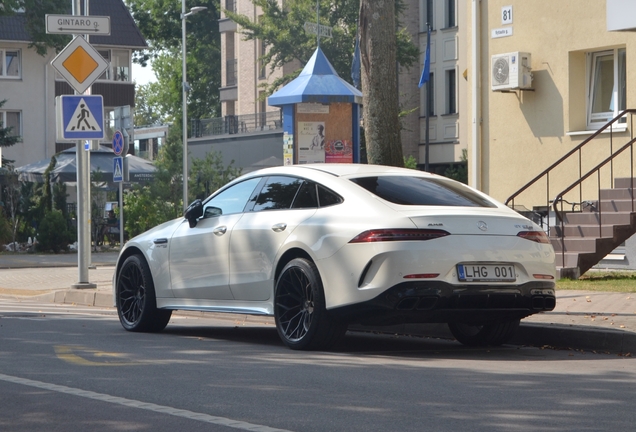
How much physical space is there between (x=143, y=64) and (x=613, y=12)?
6575 centimetres

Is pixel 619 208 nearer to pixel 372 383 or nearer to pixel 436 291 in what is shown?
pixel 436 291

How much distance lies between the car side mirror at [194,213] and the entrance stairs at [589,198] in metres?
6.50

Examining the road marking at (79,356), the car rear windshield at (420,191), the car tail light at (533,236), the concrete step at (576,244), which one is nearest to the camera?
the road marking at (79,356)

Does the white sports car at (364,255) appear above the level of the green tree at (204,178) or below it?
below

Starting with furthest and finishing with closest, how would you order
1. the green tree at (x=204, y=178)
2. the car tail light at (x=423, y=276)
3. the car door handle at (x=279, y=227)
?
the green tree at (x=204, y=178), the car door handle at (x=279, y=227), the car tail light at (x=423, y=276)

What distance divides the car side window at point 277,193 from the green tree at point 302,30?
40.1 m

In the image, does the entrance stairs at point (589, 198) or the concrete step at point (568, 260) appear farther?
the entrance stairs at point (589, 198)

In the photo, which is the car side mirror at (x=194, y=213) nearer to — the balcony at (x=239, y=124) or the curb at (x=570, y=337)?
the curb at (x=570, y=337)

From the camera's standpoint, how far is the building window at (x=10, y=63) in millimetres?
55181

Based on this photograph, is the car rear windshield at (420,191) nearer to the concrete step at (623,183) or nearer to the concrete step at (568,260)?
the concrete step at (568,260)

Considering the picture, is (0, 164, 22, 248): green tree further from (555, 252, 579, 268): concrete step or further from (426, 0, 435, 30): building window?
(426, 0, 435, 30): building window

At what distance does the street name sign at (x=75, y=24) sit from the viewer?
54.7ft

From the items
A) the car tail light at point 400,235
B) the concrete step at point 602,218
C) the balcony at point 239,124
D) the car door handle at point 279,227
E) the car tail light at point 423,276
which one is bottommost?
the car tail light at point 423,276

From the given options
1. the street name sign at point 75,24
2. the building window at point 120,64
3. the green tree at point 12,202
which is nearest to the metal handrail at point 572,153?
the street name sign at point 75,24
